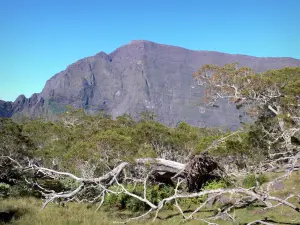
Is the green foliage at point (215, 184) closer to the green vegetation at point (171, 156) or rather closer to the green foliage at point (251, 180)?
the green vegetation at point (171, 156)

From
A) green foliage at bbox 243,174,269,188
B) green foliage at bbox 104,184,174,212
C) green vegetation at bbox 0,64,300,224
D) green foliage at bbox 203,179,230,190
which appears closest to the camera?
green vegetation at bbox 0,64,300,224

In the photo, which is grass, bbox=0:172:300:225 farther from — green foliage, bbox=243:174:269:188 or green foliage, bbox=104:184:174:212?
green foliage, bbox=243:174:269:188

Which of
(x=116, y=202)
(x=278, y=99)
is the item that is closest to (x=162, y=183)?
(x=116, y=202)

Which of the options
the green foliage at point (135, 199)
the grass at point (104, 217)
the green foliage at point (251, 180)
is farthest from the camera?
the green foliage at point (251, 180)

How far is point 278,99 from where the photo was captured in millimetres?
16922

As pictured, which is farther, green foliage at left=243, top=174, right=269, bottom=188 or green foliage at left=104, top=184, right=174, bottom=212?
green foliage at left=243, top=174, right=269, bottom=188

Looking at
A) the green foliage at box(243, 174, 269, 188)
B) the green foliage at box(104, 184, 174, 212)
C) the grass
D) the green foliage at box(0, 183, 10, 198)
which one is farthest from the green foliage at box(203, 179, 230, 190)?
the green foliage at box(0, 183, 10, 198)

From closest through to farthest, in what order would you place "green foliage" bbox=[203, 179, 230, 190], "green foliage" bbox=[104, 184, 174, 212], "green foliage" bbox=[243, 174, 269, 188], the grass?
the grass, "green foliage" bbox=[104, 184, 174, 212], "green foliage" bbox=[203, 179, 230, 190], "green foliage" bbox=[243, 174, 269, 188]

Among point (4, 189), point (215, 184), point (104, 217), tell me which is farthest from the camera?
point (4, 189)

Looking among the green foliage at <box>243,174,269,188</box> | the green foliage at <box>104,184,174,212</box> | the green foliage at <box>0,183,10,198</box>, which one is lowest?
the green foliage at <box>104,184,174,212</box>

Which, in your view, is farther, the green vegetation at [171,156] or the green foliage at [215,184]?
the green foliage at [215,184]

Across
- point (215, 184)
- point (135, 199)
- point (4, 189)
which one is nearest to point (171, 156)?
point (215, 184)

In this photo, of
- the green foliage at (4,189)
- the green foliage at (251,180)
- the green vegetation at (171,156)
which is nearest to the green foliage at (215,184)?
the green vegetation at (171,156)

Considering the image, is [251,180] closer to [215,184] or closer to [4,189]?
[215,184]
